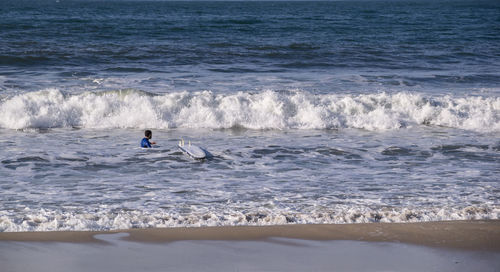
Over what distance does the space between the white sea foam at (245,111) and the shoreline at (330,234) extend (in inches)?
273

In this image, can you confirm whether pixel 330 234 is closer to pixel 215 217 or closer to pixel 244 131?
pixel 215 217

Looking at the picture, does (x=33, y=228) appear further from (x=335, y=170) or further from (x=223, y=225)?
(x=335, y=170)

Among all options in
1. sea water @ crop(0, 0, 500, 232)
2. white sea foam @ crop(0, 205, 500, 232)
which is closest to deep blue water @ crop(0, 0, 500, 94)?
sea water @ crop(0, 0, 500, 232)

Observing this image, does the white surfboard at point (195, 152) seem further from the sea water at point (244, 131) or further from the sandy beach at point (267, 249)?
the sandy beach at point (267, 249)

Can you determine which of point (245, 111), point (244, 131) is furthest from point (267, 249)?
point (245, 111)

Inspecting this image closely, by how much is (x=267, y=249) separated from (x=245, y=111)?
333 inches

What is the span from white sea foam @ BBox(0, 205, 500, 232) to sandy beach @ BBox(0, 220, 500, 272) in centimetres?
17

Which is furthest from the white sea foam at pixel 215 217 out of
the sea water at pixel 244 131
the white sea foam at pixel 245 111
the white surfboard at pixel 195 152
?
the white sea foam at pixel 245 111

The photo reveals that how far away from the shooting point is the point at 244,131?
13.1m

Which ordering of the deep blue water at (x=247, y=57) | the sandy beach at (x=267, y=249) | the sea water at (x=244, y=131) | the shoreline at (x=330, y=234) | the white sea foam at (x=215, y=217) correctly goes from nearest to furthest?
the sandy beach at (x=267, y=249) → the shoreline at (x=330, y=234) → the white sea foam at (x=215, y=217) → the sea water at (x=244, y=131) → the deep blue water at (x=247, y=57)

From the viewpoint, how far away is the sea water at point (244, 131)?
744 centimetres

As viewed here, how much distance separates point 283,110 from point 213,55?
9255mm

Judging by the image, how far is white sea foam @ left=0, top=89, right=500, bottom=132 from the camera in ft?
44.7

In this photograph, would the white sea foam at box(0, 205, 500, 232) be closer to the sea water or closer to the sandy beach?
the sea water
